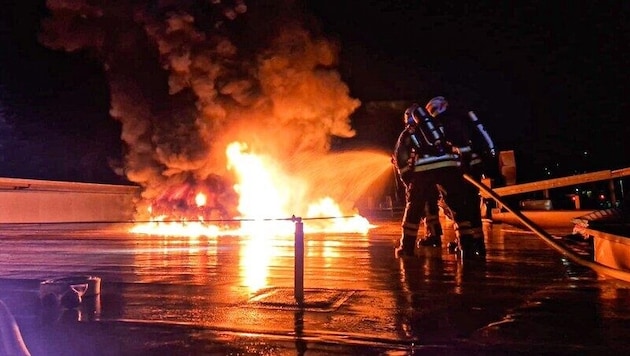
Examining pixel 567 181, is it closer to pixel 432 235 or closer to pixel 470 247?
pixel 432 235

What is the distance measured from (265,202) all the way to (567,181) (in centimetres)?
904

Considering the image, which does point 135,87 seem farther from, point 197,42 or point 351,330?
point 351,330

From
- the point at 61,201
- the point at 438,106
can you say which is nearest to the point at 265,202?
the point at 61,201

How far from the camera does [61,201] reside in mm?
21734

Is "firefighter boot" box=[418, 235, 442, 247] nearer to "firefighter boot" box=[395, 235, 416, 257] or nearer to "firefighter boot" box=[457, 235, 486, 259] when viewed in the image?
"firefighter boot" box=[395, 235, 416, 257]

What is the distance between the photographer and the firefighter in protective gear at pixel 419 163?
28.2 feet

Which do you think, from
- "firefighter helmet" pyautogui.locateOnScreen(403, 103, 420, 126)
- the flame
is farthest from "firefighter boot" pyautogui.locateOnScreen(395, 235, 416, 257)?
the flame

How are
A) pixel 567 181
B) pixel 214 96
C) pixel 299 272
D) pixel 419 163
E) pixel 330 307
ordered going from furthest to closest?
pixel 214 96
pixel 567 181
pixel 419 163
pixel 299 272
pixel 330 307

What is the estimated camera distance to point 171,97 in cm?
1959

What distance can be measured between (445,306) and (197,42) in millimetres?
14302

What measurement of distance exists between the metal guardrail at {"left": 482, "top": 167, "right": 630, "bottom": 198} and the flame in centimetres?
428

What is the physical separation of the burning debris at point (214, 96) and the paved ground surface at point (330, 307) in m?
9.19

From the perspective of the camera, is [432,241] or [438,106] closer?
[438,106]

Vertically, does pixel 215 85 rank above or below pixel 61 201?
above
